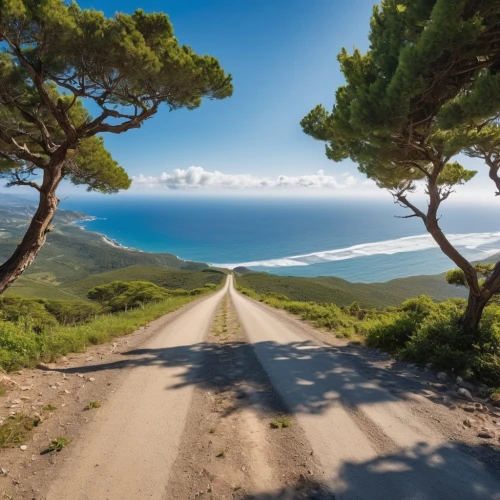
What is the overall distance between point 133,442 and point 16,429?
205cm

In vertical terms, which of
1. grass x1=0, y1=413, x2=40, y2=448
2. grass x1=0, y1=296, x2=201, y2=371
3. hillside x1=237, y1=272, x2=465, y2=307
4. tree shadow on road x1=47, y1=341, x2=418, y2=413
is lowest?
hillside x1=237, y1=272, x2=465, y2=307

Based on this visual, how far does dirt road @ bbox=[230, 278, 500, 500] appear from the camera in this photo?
366 cm

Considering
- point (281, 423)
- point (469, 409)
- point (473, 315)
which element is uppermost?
point (473, 315)

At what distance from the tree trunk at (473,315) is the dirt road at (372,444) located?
402 centimetres

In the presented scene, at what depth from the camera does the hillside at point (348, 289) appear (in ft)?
237

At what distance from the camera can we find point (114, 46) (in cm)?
774

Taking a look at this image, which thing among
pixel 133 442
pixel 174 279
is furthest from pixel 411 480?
pixel 174 279

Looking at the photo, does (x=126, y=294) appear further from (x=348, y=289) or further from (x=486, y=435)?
(x=348, y=289)

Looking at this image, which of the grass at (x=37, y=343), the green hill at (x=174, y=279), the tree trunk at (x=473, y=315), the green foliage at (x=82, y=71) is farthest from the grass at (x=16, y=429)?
the green hill at (x=174, y=279)

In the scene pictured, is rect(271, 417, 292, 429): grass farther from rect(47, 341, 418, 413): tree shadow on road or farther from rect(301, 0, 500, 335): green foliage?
rect(301, 0, 500, 335): green foliage

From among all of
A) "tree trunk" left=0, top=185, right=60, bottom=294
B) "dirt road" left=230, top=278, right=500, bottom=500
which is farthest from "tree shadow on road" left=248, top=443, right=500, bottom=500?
"tree trunk" left=0, top=185, right=60, bottom=294

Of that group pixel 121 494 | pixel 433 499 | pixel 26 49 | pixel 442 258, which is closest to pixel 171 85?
pixel 26 49

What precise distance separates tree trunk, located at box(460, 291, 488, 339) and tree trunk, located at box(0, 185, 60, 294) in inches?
503

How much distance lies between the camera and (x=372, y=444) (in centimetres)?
461
